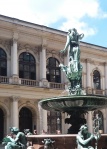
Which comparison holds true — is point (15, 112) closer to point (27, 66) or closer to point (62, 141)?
point (27, 66)

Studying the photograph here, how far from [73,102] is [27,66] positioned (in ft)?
61.4

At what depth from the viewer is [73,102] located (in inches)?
502

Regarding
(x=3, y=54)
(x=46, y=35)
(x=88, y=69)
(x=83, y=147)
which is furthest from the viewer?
(x=88, y=69)

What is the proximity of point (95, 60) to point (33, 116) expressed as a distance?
9.56 meters

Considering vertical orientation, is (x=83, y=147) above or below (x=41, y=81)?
below

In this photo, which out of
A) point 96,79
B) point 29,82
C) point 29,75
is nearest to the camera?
point 29,82

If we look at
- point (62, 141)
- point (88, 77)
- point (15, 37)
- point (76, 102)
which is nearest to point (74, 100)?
point (76, 102)

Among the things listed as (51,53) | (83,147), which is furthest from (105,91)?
(83,147)

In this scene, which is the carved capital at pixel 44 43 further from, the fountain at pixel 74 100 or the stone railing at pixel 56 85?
the fountain at pixel 74 100

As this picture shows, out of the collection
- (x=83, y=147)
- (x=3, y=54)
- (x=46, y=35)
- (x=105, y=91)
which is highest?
(x=46, y=35)

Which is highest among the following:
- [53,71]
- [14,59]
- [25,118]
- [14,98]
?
[14,59]

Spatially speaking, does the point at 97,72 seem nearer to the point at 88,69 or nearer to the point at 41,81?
the point at 88,69

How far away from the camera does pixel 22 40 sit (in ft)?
99.1

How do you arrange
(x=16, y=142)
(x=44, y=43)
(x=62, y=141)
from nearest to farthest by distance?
1. (x=16, y=142)
2. (x=62, y=141)
3. (x=44, y=43)
